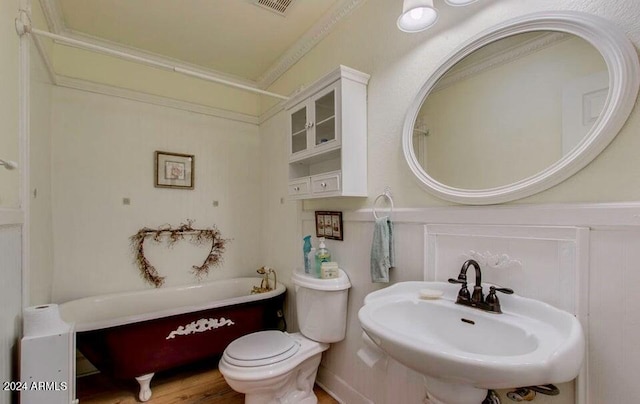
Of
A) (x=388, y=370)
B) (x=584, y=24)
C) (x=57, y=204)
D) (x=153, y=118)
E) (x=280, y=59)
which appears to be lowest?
(x=388, y=370)

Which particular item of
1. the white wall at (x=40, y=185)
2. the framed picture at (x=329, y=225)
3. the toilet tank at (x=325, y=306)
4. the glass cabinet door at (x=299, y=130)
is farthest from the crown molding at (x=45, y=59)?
the toilet tank at (x=325, y=306)

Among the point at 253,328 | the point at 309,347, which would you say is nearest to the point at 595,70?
the point at 309,347

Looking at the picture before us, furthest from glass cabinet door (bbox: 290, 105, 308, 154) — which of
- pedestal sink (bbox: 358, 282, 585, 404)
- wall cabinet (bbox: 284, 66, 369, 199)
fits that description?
pedestal sink (bbox: 358, 282, 585, 404)

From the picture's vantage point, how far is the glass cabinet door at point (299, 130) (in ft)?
6.39

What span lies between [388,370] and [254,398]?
77 centimetres

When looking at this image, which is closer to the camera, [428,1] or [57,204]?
[428,1]

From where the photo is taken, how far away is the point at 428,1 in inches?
47.1

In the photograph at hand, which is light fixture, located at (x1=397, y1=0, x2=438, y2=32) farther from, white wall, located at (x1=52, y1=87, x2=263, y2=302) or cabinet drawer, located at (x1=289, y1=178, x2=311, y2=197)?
white wall, located at (x1=52, y1=87, x2=263, y2=302)

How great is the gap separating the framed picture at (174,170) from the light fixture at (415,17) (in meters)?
2.19

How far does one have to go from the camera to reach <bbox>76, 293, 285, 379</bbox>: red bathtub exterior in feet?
5.76

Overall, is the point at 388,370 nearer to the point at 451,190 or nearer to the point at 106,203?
the point at 451,190

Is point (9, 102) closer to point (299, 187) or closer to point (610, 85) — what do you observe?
point (299, 187)

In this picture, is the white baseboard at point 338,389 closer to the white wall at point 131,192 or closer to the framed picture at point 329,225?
the framed picture at point 329,225

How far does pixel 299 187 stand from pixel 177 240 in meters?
A: 1.41
